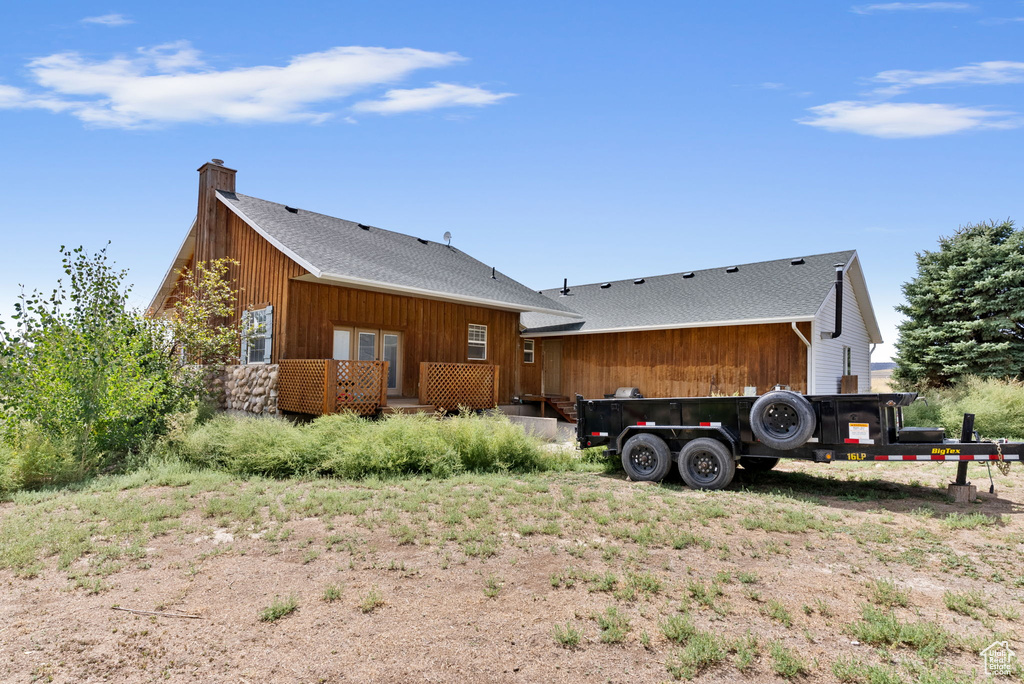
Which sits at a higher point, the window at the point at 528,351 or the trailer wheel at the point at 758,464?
the window at the point at 528,351

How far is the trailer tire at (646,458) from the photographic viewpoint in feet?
31.5

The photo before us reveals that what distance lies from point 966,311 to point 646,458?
24164 mm

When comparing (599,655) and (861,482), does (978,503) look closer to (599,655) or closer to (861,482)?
(861,482)

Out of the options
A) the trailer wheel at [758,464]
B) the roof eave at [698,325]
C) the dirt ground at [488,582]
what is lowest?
the dirt ground at [488,582]

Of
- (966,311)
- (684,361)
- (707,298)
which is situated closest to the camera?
(684,361)

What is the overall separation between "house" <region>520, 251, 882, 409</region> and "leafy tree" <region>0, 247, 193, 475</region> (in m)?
12.4

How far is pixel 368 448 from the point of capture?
9.92 metres

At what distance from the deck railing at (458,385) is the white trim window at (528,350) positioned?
17.5 ft

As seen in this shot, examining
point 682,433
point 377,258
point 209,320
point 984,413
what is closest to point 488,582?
point 682,433

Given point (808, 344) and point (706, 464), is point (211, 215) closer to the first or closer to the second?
point (706, 464)

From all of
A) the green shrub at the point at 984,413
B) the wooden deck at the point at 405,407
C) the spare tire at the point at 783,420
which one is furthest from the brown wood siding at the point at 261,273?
the green shrub at the point at 984,413

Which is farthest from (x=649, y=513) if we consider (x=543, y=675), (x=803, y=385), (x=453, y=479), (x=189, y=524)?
(x=803, y=385)

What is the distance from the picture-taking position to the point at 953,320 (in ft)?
85.2

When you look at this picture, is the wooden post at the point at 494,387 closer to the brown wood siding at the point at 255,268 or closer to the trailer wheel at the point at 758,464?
the brown wood siding at the point at 255,268
